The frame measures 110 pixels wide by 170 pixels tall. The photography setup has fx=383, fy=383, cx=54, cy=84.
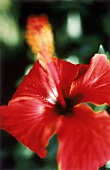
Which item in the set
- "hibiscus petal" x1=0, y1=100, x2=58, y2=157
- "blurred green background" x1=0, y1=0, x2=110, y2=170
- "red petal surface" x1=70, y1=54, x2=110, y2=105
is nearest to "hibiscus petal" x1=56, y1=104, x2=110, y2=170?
"hibiscus petal" x1=0, y1=100, x2=58, y2=157

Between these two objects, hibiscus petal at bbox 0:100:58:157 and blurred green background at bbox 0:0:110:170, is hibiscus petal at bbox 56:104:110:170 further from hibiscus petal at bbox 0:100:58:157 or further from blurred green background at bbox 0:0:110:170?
blurred green background at bbox 0:0:110:170

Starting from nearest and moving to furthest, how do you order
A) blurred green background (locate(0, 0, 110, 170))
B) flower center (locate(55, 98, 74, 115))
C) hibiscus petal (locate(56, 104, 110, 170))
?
hibiscus petal (locate(56, 104, 110, 170)) → flower center (locate(55, 98, 74, 115)) → blurred green background (locate(0, 0, 110, 170))

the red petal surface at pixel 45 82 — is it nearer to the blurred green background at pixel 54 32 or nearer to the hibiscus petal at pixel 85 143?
the hibiscus petal at pixel 85 143

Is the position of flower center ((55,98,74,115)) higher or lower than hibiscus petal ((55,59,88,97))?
lower

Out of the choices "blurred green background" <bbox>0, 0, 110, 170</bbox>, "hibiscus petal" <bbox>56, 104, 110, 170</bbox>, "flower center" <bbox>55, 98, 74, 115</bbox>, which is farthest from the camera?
"blurred green background" <bbox>0, 0, 110, 170</bbox>

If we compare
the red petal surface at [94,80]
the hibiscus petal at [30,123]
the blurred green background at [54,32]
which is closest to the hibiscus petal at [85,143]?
the hibiscus petal at [30,123]

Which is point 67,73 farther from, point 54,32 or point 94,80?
point 54,32
